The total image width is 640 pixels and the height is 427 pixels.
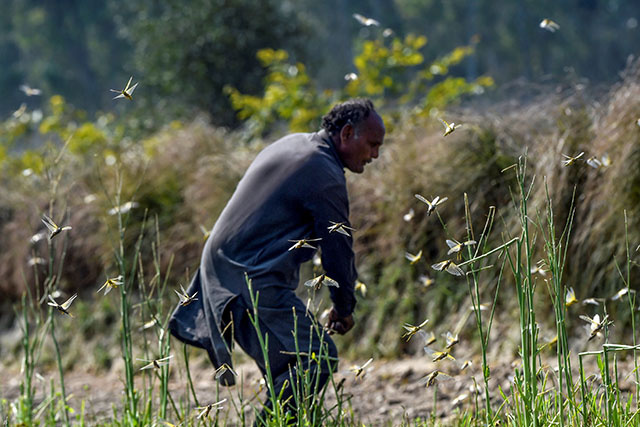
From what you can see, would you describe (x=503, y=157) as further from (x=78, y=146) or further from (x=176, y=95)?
(x=176, y=95)

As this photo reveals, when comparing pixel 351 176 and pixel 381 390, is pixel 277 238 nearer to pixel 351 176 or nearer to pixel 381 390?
pixel 381 390

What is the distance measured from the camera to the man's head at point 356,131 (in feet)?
10.9

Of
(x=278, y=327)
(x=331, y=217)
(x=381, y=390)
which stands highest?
(x=331, y=217)

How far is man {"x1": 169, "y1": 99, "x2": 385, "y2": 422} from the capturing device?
3.20 meters

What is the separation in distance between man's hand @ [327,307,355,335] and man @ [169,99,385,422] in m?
0.03

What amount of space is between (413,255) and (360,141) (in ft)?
2.42

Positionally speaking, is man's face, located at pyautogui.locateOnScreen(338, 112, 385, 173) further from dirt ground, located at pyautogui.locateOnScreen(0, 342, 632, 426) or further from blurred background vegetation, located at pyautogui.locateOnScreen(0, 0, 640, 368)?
dirt ground, located at pyautogui.locateOnScreen(0, 342, 632, 426)

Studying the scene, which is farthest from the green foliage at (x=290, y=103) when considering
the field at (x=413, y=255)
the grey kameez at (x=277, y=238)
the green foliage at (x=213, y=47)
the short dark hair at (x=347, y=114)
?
the grey kameez at (x=277, y=238)

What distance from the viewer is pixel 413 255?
12.6ft

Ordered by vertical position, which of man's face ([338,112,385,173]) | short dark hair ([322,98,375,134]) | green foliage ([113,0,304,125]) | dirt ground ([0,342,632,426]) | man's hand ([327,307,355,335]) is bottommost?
green foliage ([113,0,304,125])

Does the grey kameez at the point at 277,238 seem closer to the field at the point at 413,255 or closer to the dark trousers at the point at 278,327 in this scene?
the dark trousers at the point at 278,327

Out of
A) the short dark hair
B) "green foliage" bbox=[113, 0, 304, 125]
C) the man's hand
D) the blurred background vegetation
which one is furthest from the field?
"green foliage" bbox=[113, 0, 304, 125]

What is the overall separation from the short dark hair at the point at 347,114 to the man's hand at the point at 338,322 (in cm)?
73

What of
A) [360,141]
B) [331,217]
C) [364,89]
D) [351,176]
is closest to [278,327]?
[331,217]
